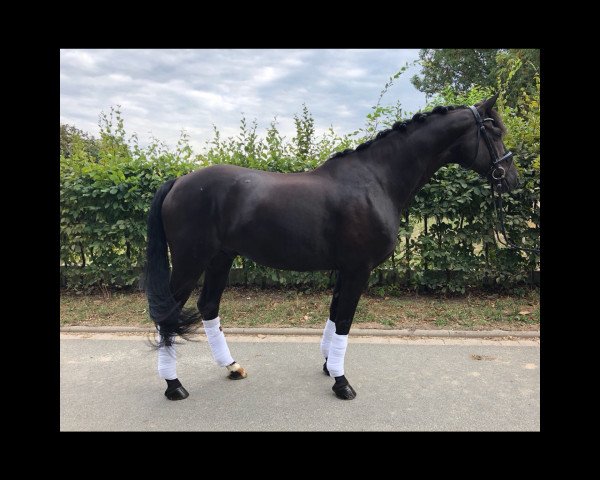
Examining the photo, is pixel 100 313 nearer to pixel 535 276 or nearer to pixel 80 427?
pixel 80 427

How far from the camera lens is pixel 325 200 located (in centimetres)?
272

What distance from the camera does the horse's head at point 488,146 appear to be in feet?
9.09

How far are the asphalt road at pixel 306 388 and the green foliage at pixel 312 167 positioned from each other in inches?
55.8

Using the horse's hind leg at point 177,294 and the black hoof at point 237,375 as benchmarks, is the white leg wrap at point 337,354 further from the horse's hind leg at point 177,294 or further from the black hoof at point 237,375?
the horse's hind leg at point 177,294

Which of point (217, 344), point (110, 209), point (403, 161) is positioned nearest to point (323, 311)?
point (217, 344)

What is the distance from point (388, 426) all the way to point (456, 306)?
9.20 ft

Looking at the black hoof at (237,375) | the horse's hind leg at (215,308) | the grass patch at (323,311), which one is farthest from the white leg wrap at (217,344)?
the grass patch at (323,311)

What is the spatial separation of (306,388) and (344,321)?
2.35 feet

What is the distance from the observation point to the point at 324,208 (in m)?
2.72

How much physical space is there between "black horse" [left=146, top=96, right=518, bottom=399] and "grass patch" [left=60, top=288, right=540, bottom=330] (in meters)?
1.76

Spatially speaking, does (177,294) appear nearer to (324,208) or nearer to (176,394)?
(176,394)

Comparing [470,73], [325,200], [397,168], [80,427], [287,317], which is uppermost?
[470,73]
